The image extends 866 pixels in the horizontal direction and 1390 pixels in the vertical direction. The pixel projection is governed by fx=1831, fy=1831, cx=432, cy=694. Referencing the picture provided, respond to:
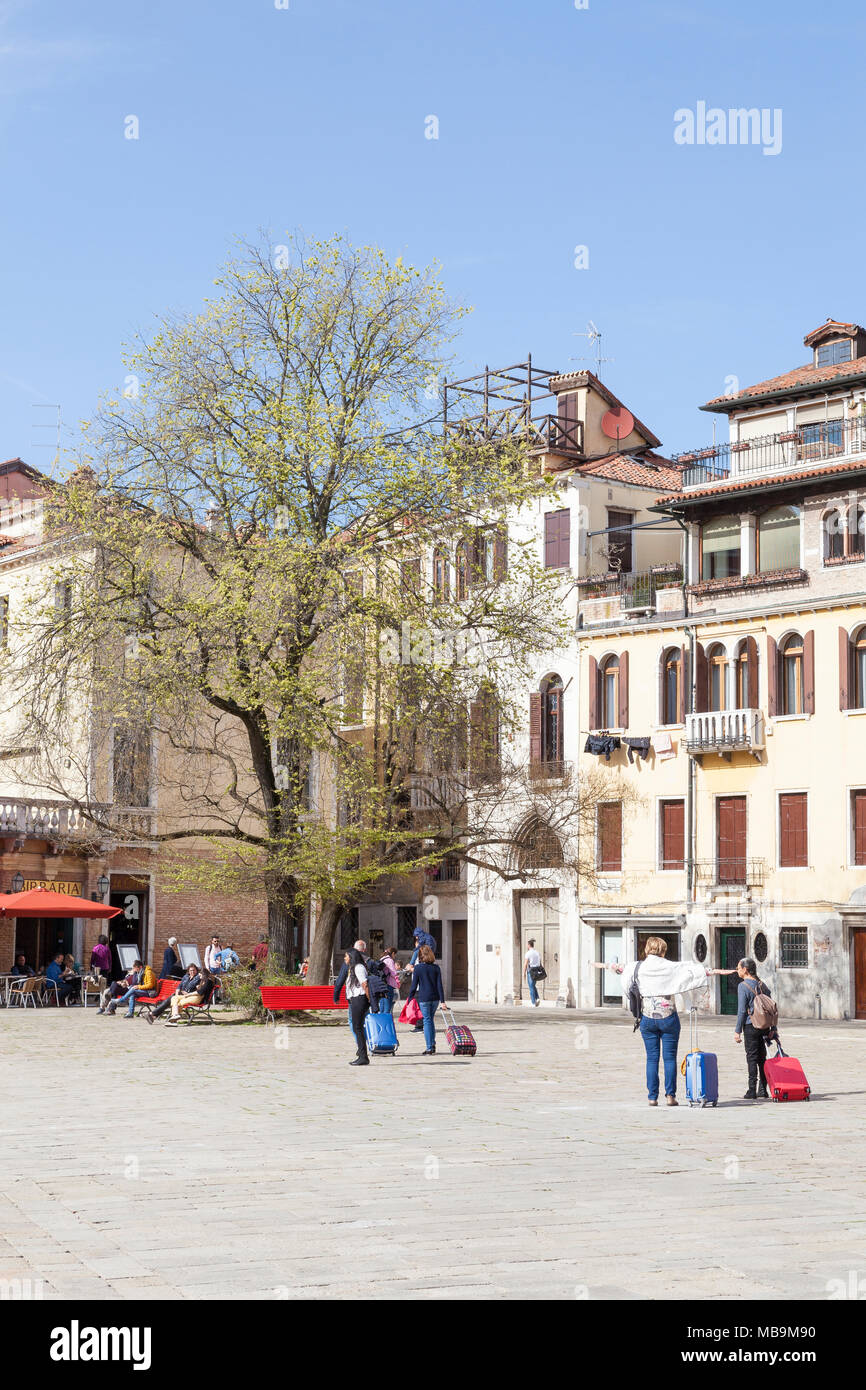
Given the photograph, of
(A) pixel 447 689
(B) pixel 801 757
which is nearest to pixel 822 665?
(B) pixel 801 757

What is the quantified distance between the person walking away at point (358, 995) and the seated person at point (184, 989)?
11.4 metres

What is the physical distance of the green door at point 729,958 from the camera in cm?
4544

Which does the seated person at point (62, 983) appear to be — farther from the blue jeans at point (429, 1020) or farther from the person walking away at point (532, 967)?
the blue jeans at point (429, 1020)

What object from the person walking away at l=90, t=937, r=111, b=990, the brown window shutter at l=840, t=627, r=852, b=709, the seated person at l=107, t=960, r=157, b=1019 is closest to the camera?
the seated person at l=107, t=960, r=157, b=1019

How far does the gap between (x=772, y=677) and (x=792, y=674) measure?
52cm

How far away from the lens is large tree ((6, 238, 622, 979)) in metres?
33.1

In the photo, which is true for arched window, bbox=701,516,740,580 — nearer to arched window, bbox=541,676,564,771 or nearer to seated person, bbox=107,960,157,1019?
arched window, bbox=541,676,564,771

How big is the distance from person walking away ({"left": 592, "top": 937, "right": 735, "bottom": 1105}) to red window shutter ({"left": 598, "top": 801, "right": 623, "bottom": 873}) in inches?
1216

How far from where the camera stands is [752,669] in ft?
153

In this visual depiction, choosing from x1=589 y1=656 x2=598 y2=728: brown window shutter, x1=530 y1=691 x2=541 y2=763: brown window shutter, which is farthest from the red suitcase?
x1=530 y1=691 x2=541 y2=763: brown window shutter

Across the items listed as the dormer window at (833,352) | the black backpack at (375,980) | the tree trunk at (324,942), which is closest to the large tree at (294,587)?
the tree trunk at (324,942)

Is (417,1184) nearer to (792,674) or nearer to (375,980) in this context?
(375,980)

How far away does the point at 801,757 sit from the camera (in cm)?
4506
